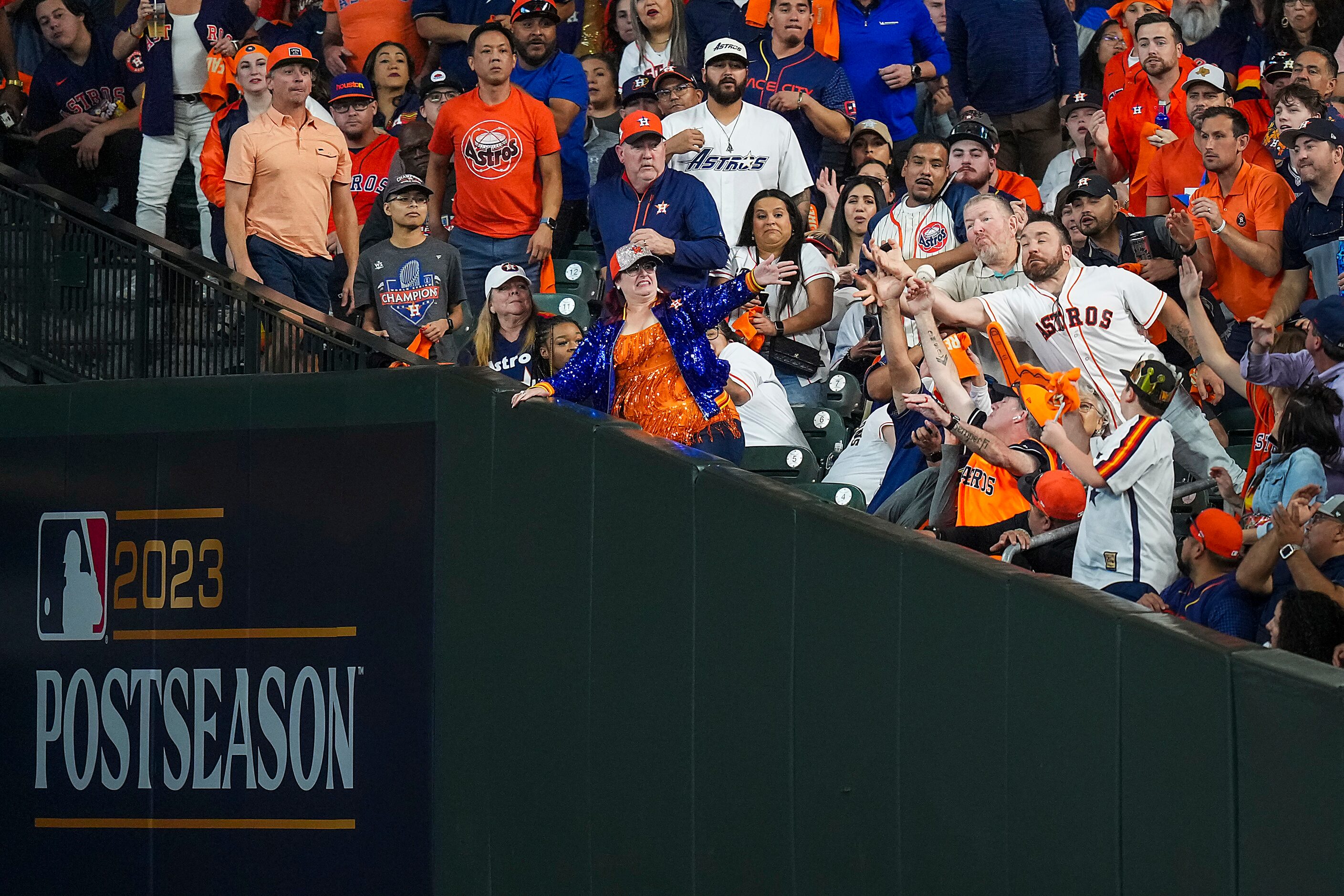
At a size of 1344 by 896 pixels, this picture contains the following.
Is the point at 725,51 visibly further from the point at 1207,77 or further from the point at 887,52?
the point at 1207,77

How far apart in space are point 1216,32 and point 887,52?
7.57 ft

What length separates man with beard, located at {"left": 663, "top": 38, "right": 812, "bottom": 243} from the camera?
10.1 m

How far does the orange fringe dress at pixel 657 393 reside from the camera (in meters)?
6.88

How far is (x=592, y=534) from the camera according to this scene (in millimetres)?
6273

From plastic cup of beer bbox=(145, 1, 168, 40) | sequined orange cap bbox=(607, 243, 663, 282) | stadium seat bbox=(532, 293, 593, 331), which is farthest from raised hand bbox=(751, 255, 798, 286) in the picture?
plastic cup of beer bbox=(145, 1, 168, 40)

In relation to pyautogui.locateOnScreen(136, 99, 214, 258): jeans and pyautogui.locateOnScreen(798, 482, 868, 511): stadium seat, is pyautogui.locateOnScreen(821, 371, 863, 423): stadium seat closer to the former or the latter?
pyautogui.locateOnScreen(798, 482, 868, 511): stadium seat

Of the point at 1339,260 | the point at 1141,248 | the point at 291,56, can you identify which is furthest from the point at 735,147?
the point at 1339,260

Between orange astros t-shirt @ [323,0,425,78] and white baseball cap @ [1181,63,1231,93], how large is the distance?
5.62 m

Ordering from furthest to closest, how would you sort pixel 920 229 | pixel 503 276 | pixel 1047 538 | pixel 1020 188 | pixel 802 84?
pixel 802 84 → pixel 1020 188 → pixel 920 229 → pixel 503 276 → pixel 1047 538

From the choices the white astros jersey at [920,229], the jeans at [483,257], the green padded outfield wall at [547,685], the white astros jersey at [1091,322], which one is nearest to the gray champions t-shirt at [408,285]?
the jeans at [483,257]

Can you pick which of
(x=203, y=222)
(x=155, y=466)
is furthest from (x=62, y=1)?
(x=155, y=466)

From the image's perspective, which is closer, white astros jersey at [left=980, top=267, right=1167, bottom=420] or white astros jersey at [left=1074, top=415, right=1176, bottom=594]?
white astros jersey at [left=1074, top=415, right=1176, bottom=594]

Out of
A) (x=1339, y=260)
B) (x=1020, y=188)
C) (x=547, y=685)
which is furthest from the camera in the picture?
(x=1020, y=188)

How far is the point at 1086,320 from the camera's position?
786 cm
